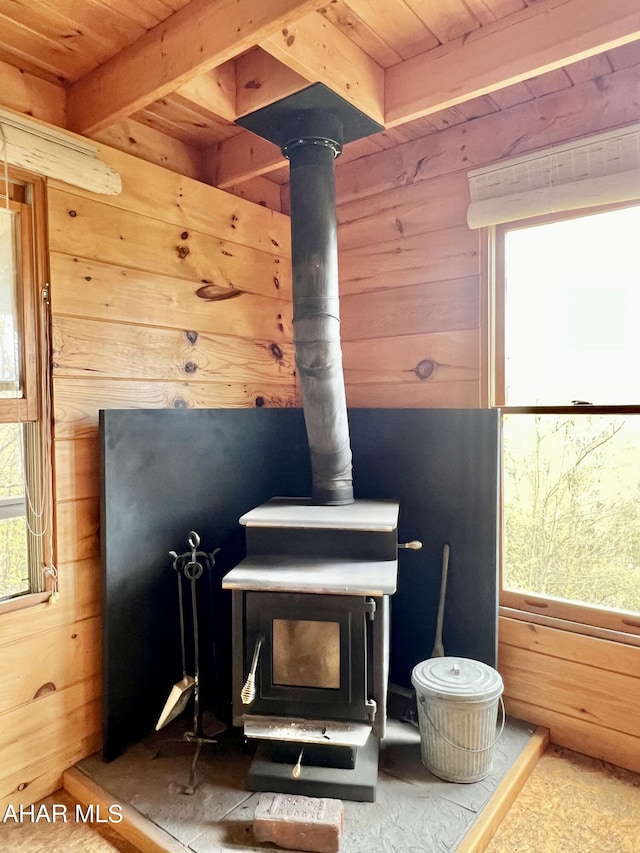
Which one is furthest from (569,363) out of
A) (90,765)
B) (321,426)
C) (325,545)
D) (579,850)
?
(90,765)

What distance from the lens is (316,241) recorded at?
188 centimetres

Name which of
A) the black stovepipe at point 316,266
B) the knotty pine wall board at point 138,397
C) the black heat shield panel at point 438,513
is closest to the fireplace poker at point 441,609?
the black heat shield panel at point 438,513

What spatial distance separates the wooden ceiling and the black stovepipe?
0.18 metres

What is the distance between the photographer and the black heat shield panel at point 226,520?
6.07 ft

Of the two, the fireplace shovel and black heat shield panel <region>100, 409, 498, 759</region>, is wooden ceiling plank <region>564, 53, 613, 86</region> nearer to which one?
black heat shield panel <region>100, 409, 498, 759</region>

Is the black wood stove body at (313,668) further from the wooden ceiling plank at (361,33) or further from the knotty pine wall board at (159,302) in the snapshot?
the wooden ceiling plank at (361,33)

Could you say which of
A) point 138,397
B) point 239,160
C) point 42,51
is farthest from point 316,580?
point 42,51

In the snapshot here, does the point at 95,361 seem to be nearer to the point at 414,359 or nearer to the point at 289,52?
the point at 289,52

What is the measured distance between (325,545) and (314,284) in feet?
2.84

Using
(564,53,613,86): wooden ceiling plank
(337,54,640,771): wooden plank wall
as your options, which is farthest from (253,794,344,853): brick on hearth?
(564,53,613,86): wooden ceiling plank

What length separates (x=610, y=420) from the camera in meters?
1.94

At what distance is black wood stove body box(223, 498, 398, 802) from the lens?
1580mm

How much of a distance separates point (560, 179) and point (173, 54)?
1.29 m

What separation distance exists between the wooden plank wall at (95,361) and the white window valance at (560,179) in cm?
102
